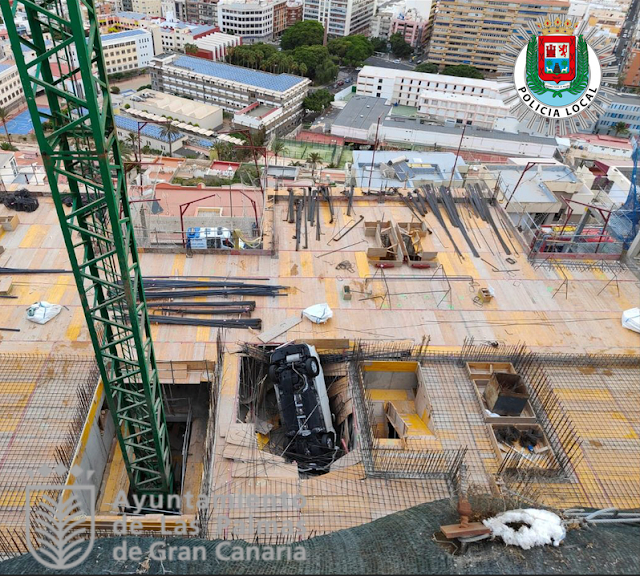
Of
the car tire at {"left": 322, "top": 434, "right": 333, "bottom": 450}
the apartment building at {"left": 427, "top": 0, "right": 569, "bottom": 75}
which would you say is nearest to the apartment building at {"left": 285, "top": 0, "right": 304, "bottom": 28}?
the apartment building at {"left": 427, "top": 0, "right": 569, "bottom": 75}

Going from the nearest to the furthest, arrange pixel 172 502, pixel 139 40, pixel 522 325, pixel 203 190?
pixel 172 502 < pixel 522 325 < pixel 203 190 < pixel 139 40

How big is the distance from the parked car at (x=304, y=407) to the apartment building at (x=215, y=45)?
93958 millimetres

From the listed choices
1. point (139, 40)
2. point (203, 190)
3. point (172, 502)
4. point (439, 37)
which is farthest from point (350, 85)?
point (172, 502)

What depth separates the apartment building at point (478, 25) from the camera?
100m

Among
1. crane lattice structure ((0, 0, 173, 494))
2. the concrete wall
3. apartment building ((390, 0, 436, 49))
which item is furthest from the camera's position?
apartment building ((390, 0, 436, 49))

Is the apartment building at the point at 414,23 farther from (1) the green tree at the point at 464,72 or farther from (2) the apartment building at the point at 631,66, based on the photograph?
(2) the apartment building at the point at 631,66

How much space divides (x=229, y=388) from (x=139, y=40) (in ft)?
326

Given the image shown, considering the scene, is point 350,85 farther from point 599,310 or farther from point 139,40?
point 599,310

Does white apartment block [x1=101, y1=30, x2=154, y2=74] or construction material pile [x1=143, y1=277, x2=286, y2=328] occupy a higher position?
construction material pile [x1=143, y1=277, x2=286, y2=328]

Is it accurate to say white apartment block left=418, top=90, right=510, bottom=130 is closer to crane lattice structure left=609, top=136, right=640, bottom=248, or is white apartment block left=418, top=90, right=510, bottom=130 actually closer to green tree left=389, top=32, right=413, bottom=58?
green tree left=389, top=32, right=413, bottom=58

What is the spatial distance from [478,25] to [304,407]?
109756mm

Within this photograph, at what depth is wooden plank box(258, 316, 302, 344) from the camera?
808 inches

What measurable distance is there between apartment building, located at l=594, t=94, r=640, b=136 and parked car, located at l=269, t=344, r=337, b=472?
3458 inches

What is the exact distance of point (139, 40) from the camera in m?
95.6
